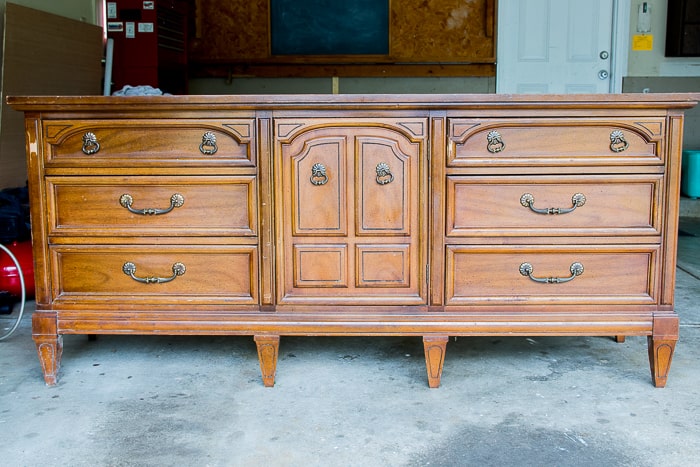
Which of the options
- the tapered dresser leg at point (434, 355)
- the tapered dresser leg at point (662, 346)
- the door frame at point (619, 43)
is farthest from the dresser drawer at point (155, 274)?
the door frame at point (619, 43)

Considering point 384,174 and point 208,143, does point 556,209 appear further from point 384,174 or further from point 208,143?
point 208,143

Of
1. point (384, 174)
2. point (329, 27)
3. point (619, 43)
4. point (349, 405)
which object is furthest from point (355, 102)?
point (619, 43)

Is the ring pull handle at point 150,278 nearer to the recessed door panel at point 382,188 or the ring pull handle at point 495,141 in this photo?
the recessed door panel at point 382,188

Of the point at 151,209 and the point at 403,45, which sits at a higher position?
the point at 403,45

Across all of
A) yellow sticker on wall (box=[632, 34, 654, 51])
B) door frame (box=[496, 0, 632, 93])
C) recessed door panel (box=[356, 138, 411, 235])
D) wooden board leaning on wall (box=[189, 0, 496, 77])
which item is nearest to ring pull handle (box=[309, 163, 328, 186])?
recessed door panel (box=[356, 138, 411, 235])

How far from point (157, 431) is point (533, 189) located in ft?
4.23

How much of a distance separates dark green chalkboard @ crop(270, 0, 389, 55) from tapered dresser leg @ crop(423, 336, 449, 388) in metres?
4.29

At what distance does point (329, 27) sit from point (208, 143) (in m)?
4.14

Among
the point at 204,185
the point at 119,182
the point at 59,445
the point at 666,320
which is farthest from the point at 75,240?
the point at 666,320

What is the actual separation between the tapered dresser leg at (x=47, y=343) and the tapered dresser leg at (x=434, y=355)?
116 centimetres

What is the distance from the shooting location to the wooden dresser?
6.76 ft

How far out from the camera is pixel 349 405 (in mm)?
2037

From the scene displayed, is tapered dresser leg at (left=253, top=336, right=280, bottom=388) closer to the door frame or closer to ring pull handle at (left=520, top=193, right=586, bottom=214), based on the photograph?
ring pull handle at (left=520, top=193, right=586, bottom=214)

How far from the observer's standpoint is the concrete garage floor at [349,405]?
5.73ft
